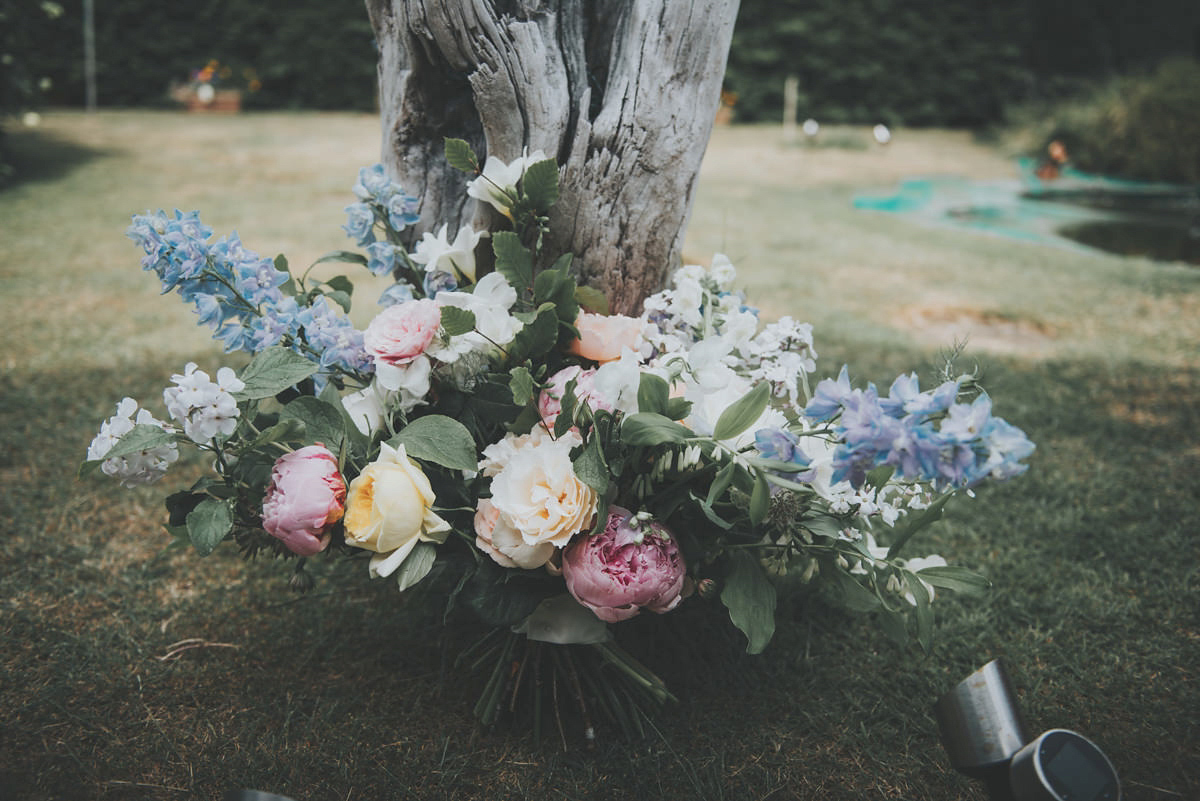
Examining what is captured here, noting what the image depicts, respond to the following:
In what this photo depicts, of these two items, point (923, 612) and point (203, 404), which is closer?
point (203, 404)

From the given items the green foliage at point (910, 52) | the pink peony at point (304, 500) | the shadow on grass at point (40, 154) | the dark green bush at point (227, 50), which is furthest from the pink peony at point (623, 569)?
the green foliage at point (910, 52)

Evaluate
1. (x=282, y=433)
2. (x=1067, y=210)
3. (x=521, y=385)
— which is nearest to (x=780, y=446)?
(x=521, y=385)

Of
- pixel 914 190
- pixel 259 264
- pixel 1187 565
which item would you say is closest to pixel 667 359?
pixel 259 264

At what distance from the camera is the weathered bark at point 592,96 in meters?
1.45

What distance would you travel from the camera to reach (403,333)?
124cm

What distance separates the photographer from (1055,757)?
100 cm

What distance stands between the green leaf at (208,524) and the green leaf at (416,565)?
0.25m

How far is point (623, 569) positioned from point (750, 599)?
21 cm

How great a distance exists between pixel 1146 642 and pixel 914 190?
6845mm

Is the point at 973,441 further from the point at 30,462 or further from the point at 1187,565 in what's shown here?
the point at 30,462

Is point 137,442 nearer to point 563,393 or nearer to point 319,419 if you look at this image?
point 319,419

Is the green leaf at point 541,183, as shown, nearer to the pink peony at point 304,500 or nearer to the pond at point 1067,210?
the pink peony at point 304,500

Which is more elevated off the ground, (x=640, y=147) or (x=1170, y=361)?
(x=640, y=147)

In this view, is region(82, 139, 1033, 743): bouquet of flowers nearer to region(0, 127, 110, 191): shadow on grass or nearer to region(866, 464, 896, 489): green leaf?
region(866, 464, 896, 489): green leaf
